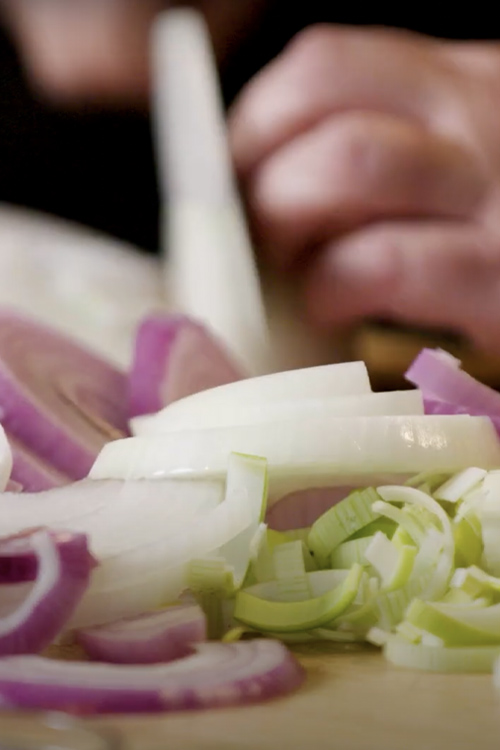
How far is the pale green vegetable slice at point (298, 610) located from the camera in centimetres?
61

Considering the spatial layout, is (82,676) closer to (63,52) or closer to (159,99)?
(159,99)

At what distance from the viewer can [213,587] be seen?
2.10 feet

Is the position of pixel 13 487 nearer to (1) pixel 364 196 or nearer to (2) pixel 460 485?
(2) pixel 460 485

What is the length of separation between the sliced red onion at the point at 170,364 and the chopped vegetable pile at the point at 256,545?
172 millimetres

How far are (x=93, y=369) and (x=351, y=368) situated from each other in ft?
1.31

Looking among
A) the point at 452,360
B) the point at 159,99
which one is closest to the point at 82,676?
the point at 452,360

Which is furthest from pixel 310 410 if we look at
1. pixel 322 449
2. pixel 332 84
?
pixel 332 84

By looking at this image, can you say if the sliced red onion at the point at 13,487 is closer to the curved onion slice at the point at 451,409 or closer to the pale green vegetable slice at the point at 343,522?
the pale green vegetable slice at the point at 343,522

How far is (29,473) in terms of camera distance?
2.75ft

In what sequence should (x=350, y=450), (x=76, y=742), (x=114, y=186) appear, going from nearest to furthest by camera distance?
(x=76, y=742)
(x=350, y=450)
(x=114, y=186)

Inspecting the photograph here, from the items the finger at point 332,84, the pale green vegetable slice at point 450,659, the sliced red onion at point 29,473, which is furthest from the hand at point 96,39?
the pale green vegetable slice at point 450,659

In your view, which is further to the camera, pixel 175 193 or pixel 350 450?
pixel 175 193

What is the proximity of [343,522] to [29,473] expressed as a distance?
33cm

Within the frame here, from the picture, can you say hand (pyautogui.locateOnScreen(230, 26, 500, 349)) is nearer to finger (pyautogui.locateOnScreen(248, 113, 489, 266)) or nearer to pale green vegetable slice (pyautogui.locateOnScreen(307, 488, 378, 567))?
finger (pyautogui.locateOnScreen(248, 113, 489, 266))
